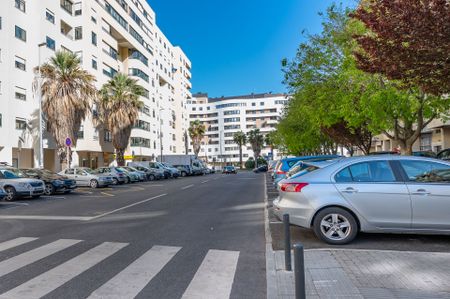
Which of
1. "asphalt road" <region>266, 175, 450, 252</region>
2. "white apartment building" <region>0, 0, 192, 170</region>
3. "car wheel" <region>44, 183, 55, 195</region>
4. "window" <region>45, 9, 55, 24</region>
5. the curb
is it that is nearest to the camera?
the curb

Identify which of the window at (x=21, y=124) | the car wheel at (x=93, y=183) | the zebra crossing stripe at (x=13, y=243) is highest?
the window at (x=21, y=124)

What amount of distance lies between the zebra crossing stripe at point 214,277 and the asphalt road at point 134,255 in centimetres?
1

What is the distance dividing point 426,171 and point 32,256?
6949 mm

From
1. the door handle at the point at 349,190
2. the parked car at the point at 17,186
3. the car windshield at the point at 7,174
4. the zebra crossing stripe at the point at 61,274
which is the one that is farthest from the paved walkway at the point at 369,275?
the car windshield at the point at 7,174

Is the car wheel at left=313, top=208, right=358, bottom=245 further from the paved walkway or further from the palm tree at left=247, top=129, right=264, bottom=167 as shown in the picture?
the palm tree at left=247, top=129, right=264, bottom=167

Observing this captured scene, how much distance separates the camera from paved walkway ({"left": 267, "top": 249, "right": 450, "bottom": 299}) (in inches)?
182

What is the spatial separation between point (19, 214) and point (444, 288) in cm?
1240

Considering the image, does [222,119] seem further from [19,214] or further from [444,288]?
[444,288]

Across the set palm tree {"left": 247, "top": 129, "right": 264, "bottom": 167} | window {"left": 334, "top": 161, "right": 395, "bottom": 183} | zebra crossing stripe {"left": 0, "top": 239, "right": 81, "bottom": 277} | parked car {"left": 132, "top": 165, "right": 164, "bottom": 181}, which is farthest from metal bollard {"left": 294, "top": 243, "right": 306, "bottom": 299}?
palm tree {"left": 247, "top": 129, "right": 264, "bottom": 167}

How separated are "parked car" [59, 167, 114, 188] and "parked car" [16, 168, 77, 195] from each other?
4.76m

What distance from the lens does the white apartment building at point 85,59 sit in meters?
29.4

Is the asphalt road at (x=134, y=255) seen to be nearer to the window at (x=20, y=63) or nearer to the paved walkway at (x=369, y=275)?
the paved walkway at (x=369, y=275)

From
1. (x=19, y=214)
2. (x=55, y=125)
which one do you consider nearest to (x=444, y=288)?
(x=19, y=214)

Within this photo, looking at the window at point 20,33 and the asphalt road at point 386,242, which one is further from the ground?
the window at point 20,33
